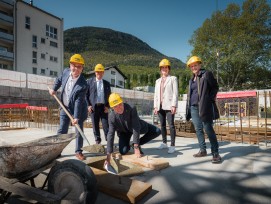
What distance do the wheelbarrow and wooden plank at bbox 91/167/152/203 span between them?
41 centimetres

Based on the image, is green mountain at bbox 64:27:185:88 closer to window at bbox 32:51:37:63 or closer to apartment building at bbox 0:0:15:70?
window at bbox 32:51:37:63

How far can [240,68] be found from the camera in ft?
115

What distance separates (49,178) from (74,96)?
6.51 feet

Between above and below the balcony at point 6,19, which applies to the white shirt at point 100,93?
below

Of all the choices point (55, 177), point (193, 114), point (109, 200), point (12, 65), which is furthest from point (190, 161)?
point (12, 65)

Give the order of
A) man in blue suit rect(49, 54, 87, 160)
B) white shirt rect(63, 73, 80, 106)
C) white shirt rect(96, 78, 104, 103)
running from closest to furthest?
man in blue suit rect(49, 54, 87, 160)
white shirt rect(63, 73, 80, 106)
white shirt rect(96, 78, 104, 103)

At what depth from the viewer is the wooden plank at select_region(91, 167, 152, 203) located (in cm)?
248

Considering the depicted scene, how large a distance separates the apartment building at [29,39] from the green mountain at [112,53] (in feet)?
183

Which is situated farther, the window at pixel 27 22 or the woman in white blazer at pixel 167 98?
the window at pixel 27 22

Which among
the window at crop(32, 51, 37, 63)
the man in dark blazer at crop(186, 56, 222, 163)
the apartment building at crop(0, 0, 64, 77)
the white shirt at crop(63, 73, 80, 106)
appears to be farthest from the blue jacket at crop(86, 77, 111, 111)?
the window at crop(32, 51, 37, 63)

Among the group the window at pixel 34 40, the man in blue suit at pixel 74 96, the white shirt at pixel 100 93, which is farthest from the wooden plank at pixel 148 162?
the window at pixel 34 40

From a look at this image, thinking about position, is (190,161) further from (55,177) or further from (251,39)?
(251,39)

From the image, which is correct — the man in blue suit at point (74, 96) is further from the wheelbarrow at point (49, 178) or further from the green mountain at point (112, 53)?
the green mountain at point (112, 53)

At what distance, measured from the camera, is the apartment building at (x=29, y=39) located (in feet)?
100
